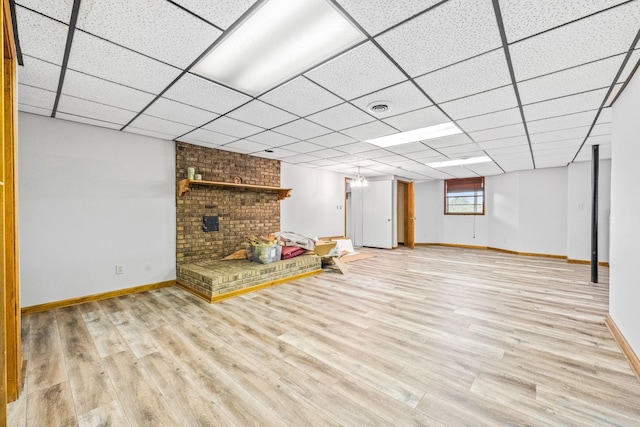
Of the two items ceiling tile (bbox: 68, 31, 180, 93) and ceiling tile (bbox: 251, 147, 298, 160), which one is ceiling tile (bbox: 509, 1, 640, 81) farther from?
ceiling tile (bbox: 251, 147, 298, 160)

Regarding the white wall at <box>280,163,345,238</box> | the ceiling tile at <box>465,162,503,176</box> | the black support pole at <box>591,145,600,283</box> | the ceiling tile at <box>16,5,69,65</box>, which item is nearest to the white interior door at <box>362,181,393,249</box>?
the white wall at <box>280,163,345,238</box>

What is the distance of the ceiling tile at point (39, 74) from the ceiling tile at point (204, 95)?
0.86 meters

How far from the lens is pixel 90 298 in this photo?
3822 mm

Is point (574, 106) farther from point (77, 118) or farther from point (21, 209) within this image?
→ point (21, 209)

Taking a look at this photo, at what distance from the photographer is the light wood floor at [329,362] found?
5.70 feet

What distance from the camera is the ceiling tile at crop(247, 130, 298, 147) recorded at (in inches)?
165

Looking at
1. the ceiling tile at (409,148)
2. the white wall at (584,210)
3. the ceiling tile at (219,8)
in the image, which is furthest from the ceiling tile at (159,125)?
the white wall at (584,210)

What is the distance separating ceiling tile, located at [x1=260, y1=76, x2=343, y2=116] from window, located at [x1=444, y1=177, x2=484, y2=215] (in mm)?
7879

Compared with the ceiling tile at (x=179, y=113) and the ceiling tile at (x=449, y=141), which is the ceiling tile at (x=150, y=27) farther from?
the ceiling tile at (x=449, y=141)

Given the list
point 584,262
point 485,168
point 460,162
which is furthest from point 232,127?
point 584,262

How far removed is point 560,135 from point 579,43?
2.91m

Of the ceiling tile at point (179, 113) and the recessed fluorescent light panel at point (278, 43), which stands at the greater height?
the recessed fluorescent light panel at point (278, 43)

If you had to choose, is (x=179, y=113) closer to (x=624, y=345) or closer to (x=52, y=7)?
(x=52, y=7)

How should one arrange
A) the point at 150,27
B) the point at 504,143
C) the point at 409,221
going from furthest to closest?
the point at 409,221 → the point at 504,143 → the point at 150,27
